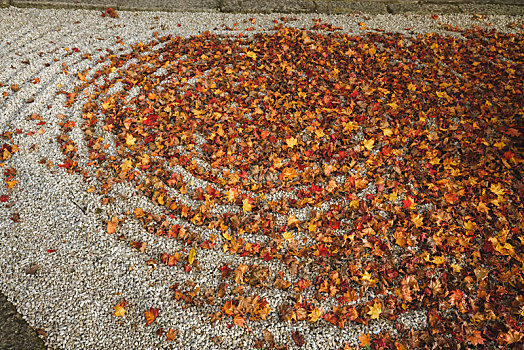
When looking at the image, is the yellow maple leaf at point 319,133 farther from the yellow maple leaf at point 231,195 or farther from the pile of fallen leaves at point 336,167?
the yellow maple leaf at point 231,195

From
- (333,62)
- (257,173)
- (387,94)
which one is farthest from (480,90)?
(257,173)

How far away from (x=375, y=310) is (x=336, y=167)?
1694 mm

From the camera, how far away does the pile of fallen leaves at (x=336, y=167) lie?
10.1 ft

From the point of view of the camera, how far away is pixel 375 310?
2.98 meters

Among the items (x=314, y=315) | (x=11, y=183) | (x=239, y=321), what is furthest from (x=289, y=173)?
(x=11, y=183)

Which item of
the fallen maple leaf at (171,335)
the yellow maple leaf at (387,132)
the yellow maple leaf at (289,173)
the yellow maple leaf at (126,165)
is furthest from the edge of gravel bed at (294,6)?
the fallen maple leaf at (171,335)

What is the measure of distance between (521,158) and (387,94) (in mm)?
1812

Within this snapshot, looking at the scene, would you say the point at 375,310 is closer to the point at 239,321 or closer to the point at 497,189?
the point at 239,321

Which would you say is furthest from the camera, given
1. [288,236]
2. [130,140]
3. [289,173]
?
[130,140]

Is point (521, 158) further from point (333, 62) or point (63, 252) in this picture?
point (63, 252)

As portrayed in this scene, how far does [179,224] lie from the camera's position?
11.9ft

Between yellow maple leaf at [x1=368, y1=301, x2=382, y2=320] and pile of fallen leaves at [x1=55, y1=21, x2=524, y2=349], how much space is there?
0.05 feet

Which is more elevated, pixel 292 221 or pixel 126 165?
pixel 126 165

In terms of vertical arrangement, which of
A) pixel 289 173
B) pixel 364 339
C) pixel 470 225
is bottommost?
pixel 364 339
